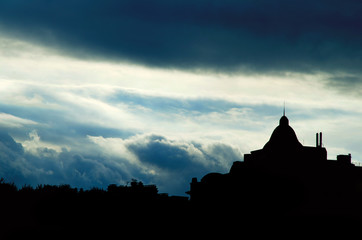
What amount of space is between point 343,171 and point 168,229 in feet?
104

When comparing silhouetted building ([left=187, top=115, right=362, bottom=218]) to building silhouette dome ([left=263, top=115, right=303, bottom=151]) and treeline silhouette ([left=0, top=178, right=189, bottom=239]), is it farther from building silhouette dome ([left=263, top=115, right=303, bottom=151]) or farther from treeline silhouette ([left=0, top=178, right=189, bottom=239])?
treeline silhouette ([left=0, top=178, right=189, bottom=239])

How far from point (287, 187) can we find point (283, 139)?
3034 cm

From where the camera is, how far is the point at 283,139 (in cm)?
8088

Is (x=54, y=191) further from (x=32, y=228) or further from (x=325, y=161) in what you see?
(x=325, y=161)

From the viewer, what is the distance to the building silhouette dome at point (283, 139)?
79.9m

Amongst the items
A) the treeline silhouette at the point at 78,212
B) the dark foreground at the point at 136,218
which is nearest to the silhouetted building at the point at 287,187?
the dark foreground at the point at 136,218

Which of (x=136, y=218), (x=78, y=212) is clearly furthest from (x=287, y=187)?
(x=78, y=212)

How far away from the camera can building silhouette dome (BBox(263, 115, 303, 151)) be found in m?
79.9

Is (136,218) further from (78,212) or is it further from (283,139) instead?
(283,139)

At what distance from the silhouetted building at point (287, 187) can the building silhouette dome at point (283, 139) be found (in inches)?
103

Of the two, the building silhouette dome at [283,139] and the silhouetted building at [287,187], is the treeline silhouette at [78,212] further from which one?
the building silhouette dome at [283,139]

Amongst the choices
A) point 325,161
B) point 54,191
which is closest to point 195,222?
point 54,191

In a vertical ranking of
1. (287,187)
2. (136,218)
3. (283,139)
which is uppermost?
(283,139)

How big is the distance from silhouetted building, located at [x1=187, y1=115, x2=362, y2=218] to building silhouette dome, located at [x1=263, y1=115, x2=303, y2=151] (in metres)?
2.63
